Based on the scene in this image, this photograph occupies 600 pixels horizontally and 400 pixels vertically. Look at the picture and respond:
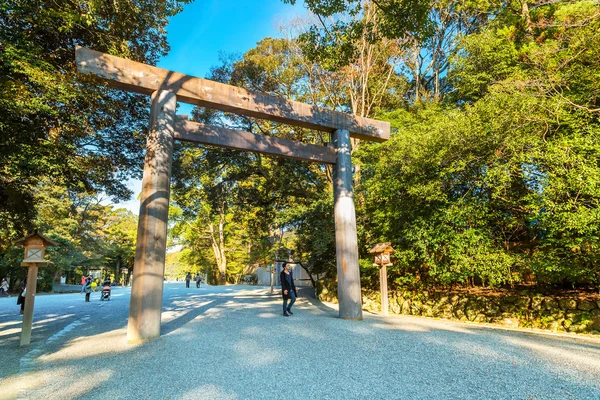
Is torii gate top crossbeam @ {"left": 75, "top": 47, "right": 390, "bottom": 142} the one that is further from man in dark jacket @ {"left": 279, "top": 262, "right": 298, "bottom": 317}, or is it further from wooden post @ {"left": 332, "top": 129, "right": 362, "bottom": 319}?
man in dark jacket @ {"left": 279, "top": 262, "right": 298, "bottom": 317}

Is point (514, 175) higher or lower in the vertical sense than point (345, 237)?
higher

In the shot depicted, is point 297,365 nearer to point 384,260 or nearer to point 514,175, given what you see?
point 384,260

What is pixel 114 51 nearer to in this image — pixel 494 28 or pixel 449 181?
pixel 449 181

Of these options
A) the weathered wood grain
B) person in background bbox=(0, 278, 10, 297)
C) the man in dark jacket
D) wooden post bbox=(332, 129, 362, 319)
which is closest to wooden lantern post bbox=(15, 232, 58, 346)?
the weathered wood grain

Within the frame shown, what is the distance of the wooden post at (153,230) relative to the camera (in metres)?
4.66

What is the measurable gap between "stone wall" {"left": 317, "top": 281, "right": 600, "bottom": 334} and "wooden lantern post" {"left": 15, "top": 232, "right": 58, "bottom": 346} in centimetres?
881

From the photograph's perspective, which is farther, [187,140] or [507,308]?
[507,308]

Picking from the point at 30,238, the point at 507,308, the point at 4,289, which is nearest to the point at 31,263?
the point at 30,238

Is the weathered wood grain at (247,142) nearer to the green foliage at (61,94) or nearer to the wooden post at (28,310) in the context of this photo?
the green foliage at (61,94)

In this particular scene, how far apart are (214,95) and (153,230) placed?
8.87 ft

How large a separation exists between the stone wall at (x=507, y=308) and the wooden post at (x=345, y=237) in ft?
13.3

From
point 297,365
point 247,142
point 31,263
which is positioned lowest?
point 297,365

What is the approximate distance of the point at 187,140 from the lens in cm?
577

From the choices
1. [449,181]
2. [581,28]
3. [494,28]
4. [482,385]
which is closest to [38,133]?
[482,385]
